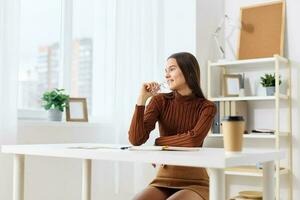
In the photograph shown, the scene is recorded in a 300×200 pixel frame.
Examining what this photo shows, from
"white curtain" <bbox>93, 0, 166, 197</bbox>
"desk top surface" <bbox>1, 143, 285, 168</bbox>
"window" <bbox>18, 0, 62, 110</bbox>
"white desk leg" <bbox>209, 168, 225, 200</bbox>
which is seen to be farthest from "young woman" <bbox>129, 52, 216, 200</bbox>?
"window" <bbox>18, 0, 62, 110</bbox>

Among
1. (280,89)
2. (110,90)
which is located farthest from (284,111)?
(110,90)

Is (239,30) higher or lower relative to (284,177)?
higher

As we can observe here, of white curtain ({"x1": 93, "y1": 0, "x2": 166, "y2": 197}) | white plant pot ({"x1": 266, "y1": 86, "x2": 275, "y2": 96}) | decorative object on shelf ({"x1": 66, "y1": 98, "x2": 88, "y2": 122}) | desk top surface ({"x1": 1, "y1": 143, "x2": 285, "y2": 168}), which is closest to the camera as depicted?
desk top surface ({"x1": 1, "y1": 143, "x2": 285, "y2": 168})

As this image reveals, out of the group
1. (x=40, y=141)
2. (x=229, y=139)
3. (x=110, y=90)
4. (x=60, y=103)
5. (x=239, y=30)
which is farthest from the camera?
(x=239, y=30)

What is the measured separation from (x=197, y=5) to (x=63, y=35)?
44.6 inches

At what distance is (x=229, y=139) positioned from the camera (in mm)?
1442

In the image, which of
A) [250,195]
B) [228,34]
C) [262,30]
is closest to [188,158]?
[250,195]

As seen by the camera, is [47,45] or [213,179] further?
[47,45]

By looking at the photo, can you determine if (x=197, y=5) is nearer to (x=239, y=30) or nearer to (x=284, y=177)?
(x=239, y=30)

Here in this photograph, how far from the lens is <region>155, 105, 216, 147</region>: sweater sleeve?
190cm

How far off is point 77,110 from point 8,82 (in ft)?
2.25

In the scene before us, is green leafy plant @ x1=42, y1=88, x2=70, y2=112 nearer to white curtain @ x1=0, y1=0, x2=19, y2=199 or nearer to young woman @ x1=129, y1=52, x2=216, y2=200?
white curtain @ x1=0, y1=0, x2=19, y2=199

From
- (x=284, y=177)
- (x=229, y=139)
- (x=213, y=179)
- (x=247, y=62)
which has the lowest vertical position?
(x=284, y=177)

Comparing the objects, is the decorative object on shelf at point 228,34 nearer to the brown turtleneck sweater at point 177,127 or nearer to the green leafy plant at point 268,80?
the green leafy plant at point 268,80
